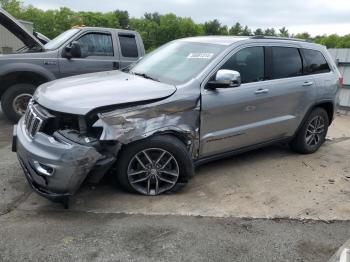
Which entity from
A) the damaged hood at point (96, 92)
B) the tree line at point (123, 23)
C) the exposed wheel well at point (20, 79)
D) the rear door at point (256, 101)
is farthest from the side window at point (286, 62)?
the tree line at point (123, 23)

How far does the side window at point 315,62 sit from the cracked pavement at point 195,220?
5.03 feet

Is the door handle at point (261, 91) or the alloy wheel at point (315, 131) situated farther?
the alloy wheel at point (315, 131)

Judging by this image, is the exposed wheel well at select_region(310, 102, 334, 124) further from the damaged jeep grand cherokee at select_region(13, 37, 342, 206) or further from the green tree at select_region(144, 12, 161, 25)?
the green tree at select_region(144, 12, 161, 25)

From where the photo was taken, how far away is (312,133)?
642 centimetres

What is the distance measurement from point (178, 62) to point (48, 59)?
3.45 m

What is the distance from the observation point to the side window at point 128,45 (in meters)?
8.45

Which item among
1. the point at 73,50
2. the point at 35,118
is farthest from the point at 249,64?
the point at 73,50

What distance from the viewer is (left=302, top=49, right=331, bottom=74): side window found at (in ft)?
20.0

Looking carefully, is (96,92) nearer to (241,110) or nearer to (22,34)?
(241,110)

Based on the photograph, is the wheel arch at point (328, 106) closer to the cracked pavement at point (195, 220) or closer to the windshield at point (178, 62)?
the cracked pavement at point (195, 220)

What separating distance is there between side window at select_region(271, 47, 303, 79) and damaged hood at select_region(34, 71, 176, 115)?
1696 mm

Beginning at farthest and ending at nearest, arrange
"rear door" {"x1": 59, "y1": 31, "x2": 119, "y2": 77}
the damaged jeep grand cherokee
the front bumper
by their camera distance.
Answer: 1. "rear door" {"x1": 59, "y1": 31, "x2": 119, "y2": 77}
2. the damaged jeep grand cherokee
3. the front bumper

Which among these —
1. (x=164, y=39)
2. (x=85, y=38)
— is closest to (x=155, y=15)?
(x=164, y=39)

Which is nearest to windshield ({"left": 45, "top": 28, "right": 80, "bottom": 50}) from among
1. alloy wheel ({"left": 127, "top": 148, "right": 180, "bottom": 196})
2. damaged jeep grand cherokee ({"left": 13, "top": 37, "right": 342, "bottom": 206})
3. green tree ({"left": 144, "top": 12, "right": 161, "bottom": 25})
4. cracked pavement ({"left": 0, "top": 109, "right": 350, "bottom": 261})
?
damaged jeep grand cherokee ({"left": 13, "top": 37, "right": 342, "bottom": 206})
